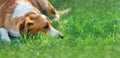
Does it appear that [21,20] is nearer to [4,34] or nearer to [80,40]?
[4,34]

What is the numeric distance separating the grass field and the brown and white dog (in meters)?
0.27

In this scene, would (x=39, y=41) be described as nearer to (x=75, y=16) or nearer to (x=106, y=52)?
(x=106, y=52)

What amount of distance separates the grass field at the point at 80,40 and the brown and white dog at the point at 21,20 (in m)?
0.27

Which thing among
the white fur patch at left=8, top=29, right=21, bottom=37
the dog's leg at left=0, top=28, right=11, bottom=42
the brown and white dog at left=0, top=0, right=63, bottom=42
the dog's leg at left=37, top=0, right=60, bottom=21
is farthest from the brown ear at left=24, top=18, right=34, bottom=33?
the dog's leg at left=37, top=0, right=60, bottom=21

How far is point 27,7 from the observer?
31.8 feet

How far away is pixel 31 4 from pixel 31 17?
0.98m

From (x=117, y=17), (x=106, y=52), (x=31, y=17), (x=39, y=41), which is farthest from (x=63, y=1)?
(x=106, y=52)

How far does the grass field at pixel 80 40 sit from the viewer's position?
7.12 m

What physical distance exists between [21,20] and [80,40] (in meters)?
1.30

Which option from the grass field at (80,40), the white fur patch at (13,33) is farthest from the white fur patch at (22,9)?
the grass field at (80,40)

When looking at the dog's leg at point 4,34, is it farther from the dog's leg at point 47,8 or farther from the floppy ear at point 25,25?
the dog's leg at point 47,8

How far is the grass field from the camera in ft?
23.4

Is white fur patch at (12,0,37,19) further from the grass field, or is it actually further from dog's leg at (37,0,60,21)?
dog's leg at (37,0,60,21)

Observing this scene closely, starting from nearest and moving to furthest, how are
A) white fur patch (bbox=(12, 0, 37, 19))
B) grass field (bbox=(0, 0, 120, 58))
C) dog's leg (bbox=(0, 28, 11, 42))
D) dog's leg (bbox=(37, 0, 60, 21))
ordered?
grass field (bbox=(0, 0, 120, 58)), dog's leg (bbox=(0, 28, 11, 42)), white fur patch (bbox=(12, 0, 37, 19)), dog's leg (bbox=(37, 0, 60, 21))
